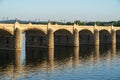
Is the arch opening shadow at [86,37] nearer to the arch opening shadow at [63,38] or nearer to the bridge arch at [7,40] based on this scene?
the arch opening shadow at [63,38]

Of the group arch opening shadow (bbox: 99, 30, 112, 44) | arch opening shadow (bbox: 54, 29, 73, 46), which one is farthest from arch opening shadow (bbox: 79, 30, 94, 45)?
arch opening shadow (bbox: 99, 30, 112, 44)

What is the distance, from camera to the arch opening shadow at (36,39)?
121m

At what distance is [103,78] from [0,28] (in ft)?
157

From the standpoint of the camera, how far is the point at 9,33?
348 ft

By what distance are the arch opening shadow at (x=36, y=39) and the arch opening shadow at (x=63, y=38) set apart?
1140 cm

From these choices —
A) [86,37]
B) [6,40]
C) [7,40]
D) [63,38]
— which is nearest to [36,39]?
[63,38]

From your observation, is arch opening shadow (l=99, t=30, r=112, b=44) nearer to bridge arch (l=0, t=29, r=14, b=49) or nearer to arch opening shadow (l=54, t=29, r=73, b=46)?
arch opening shadow (l=54, t=29, r=73, b=46)

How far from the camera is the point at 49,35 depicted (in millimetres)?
117438

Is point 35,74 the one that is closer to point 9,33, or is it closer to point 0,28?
point 0,28

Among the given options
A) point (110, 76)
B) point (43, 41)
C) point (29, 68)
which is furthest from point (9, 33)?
point (110, 76)

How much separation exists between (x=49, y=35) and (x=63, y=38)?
20458 mm

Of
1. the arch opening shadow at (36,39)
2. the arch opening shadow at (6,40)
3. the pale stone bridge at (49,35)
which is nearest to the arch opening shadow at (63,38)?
the pale stone bridge at (49,35)

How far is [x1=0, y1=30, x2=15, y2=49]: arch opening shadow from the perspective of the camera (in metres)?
108

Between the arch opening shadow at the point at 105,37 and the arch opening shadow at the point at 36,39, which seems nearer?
the arch opening shadow at the point at 36,39
